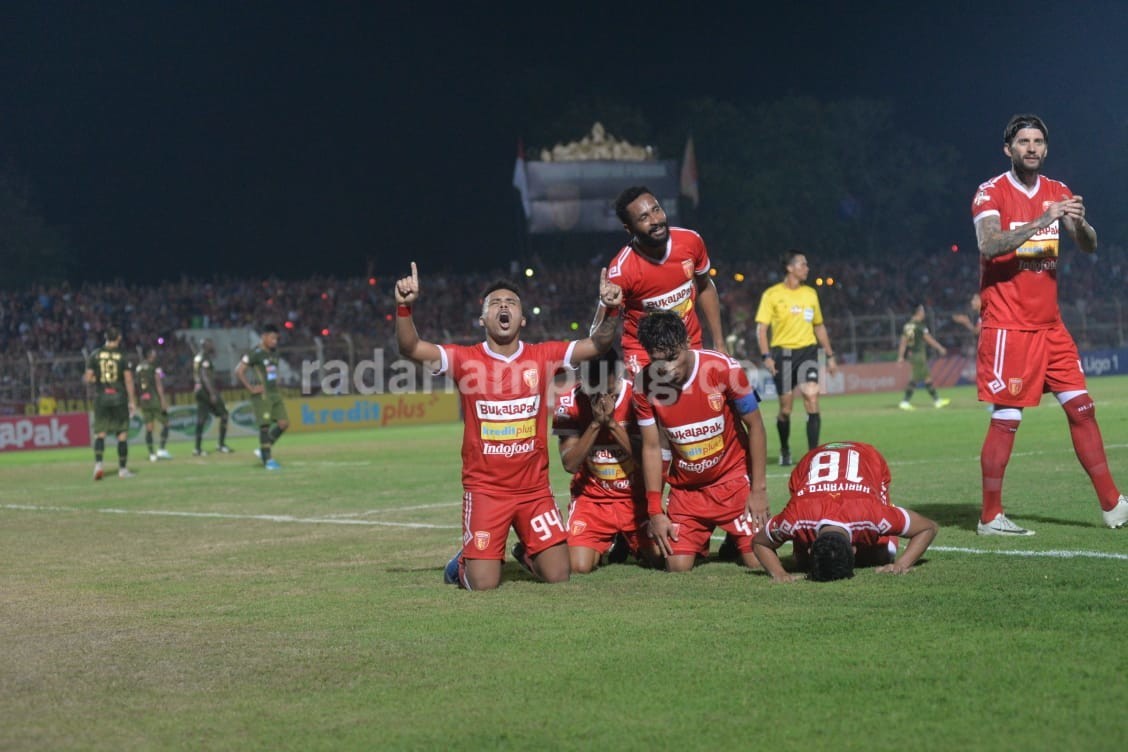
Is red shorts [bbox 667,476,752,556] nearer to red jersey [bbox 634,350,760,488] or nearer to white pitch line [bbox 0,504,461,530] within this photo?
red jersey [bbox 634,350,760,488]

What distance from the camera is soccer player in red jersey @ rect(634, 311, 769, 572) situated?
8078 millimetres

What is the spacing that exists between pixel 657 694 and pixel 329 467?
16289 millimetres

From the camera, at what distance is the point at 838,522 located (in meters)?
7.45

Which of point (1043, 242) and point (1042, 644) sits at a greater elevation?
point (1043, 242)

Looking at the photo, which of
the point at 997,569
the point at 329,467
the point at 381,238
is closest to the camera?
the point at 997,569

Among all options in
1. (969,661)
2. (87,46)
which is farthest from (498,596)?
(87,46)

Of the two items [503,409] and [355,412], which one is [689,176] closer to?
[355,412]

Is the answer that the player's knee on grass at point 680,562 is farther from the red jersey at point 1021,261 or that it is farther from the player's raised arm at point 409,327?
the red jersey at point 1021,261

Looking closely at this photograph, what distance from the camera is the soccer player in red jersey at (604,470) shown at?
873 cm

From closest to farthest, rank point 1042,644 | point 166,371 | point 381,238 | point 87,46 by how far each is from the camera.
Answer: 1. point 1042,644
2. point 166,371
3. point 87,46
4. point 381,238

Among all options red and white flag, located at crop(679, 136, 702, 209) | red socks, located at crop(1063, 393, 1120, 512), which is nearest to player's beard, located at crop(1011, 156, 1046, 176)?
red socks, located at crop(1063, 393, 1120, 512)

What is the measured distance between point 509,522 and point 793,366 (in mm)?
9158

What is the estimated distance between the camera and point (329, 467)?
2094 centimetres

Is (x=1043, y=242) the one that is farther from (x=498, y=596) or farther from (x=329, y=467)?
(x=329, y=467)
